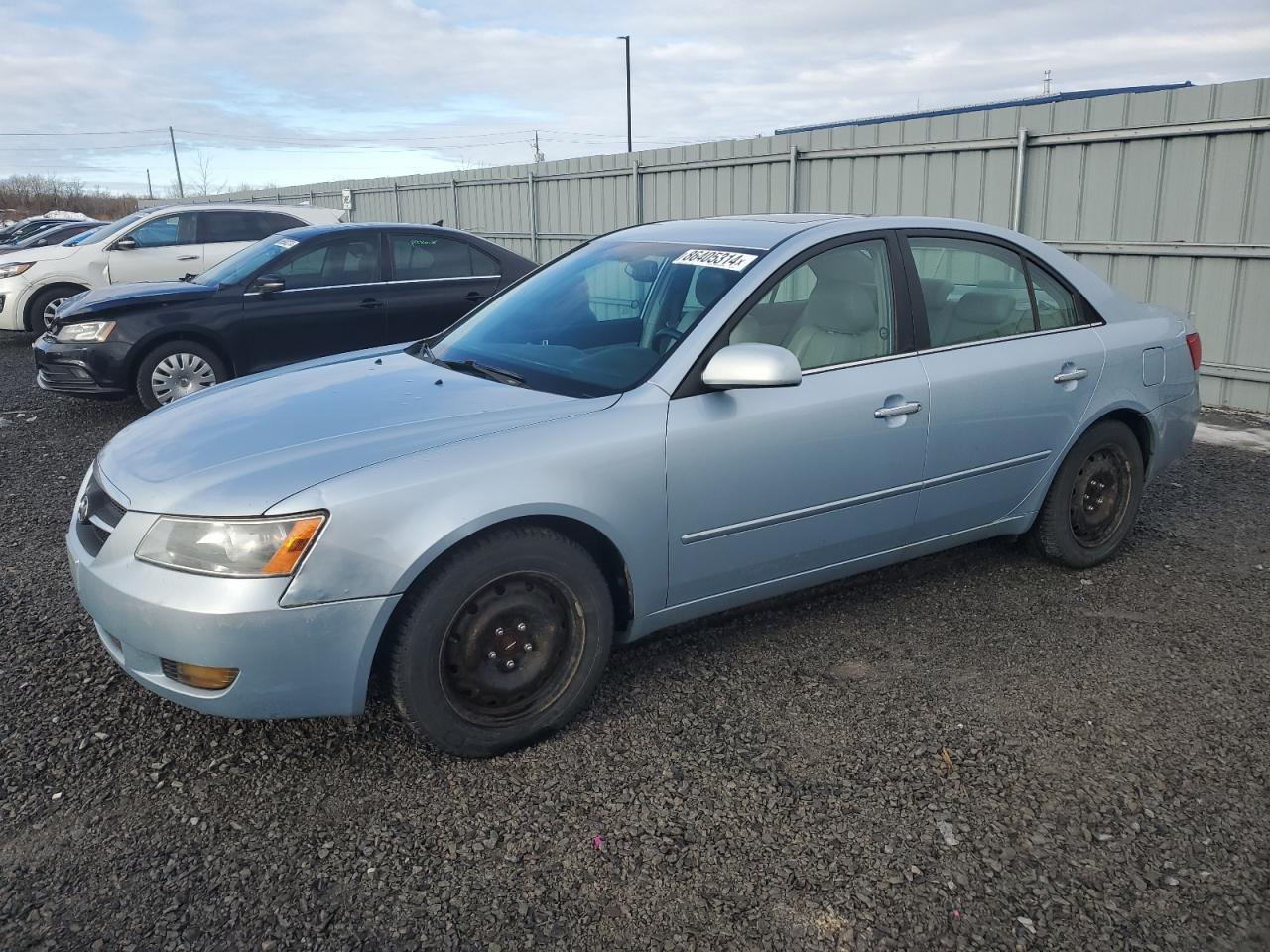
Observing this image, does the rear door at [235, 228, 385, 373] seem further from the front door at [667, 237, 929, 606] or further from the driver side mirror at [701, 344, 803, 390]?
the driver side mirror at [701, 344, 803, 390]

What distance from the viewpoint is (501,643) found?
3033 millimetres

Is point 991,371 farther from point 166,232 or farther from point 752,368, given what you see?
point 166,232

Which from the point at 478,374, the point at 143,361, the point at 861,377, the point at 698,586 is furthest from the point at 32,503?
the point at 861,377

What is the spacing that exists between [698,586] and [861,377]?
98 cm

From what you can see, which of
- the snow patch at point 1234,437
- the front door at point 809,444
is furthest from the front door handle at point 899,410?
the snow patch at point 1234,437

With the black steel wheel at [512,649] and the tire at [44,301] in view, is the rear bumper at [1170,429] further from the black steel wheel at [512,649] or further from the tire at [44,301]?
the tire at [44,301]

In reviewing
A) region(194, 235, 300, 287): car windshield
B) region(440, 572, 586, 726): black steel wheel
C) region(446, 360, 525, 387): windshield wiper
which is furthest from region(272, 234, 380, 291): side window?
region(440, 572, 586, 726): black steel wheel

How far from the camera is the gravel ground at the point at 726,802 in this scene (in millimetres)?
2418

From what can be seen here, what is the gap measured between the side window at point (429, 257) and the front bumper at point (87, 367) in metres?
2.21

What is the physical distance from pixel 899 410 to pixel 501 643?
169cm

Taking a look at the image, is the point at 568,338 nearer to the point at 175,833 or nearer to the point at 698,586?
the point at 698,586

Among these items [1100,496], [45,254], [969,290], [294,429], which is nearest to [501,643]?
[294,429]

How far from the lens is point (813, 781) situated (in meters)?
2.98

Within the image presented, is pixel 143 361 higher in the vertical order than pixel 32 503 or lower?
higher
